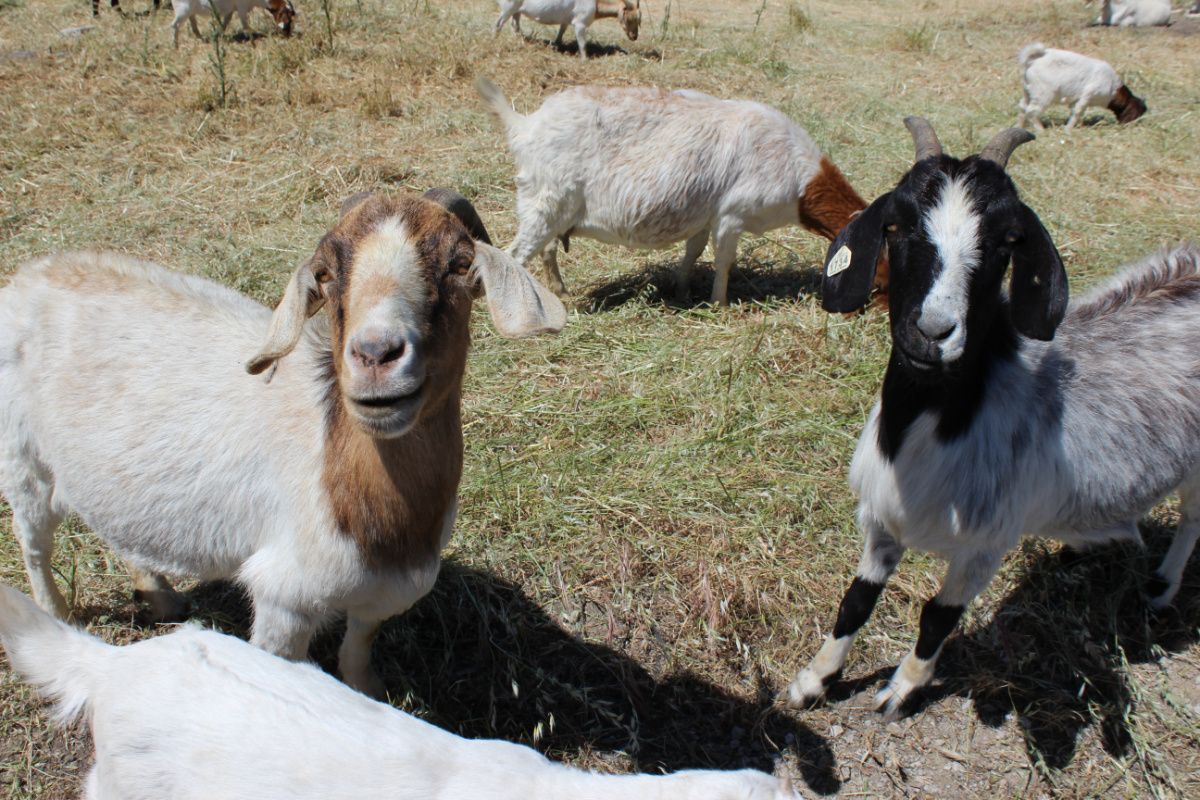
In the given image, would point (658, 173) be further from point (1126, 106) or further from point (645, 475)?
point (1126, 106)

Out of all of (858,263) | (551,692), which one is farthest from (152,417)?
(858,263)

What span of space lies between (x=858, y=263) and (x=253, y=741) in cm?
216

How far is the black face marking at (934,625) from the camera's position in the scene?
9.17ft

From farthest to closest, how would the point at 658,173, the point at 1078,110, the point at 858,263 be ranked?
the point at 1078,110 → the point at 658,173 → the point at 858,263

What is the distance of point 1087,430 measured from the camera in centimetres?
276

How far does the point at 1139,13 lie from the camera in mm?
15094

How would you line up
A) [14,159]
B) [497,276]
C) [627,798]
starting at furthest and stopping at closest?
[14,159] < [497,276] < [627,798]

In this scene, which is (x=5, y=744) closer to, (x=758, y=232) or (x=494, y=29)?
(x=758, y=232)

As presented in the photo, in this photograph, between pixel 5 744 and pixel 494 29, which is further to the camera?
pixel 494 29

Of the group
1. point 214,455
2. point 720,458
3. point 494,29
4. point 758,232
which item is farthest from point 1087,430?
point 494,29

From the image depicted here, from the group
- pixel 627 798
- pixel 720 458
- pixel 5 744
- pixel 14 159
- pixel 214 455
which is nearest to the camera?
pixel 627 798

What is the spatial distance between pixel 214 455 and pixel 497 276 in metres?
1.14

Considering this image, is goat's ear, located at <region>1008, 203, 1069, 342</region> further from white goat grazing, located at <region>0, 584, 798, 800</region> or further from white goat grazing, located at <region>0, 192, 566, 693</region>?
white goat grazing, located at <region>0, 584, 798, 800</region>

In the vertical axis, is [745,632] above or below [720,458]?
below
